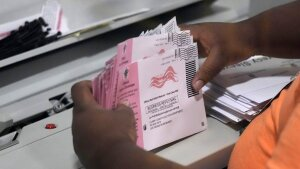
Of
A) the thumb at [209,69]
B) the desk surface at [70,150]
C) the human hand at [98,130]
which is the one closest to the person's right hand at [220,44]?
the thumb at [209,69]

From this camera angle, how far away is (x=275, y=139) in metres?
0.62

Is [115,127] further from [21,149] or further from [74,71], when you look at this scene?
[74,71]

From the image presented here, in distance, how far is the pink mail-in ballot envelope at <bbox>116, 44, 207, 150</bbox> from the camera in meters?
0.75

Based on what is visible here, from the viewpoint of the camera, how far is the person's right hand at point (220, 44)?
2.89 feet

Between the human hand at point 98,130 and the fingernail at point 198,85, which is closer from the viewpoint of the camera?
the human hand at point 98,130

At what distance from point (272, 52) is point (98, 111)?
49 centimetres

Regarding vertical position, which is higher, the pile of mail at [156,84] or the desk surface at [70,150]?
the pile of mail at [156,84]

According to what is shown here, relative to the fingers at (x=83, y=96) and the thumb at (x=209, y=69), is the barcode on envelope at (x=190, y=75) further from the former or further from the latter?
the fingers at (x=83, y=96)

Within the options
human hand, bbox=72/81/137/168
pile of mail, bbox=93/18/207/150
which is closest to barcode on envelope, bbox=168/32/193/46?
pile of mail, bbox=93/18/207/150

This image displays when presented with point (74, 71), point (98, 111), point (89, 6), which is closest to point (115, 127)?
point (98, 111)

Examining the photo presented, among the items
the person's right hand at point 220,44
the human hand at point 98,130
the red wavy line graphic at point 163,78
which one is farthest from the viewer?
the person's right hand at point 220,44

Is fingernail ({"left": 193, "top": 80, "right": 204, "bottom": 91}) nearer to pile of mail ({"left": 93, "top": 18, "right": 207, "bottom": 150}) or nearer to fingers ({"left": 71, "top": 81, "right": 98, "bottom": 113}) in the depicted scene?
pile of mail ({"left": 93, "top": 18, "right": 207, "bottom": 150})

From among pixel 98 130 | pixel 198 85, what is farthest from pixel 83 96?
pixel 198 85

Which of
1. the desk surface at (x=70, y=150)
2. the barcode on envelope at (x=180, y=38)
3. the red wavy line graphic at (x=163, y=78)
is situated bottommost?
the desk surface at (x=70, y=150)
